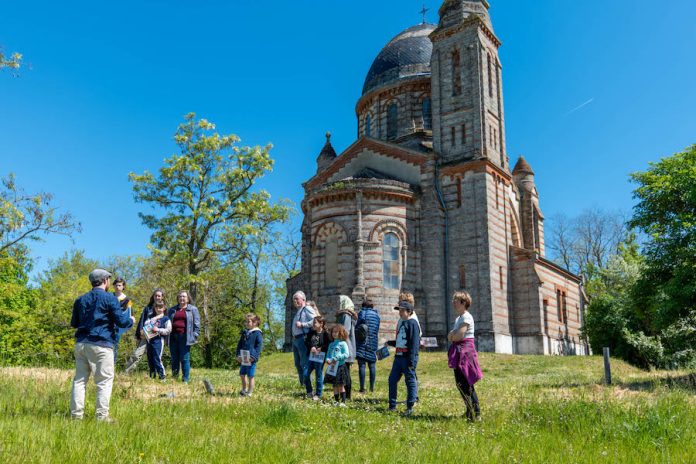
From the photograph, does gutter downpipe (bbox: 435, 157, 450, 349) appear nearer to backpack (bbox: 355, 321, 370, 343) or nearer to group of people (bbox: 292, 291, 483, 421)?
group of people (bbox: 292, 291, 483, 421)

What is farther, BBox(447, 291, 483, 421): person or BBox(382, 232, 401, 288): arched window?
BBox(382, 232, 401, 288): arched window

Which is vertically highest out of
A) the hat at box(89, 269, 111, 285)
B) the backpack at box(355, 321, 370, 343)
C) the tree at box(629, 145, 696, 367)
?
the tree at box(629, 145, 696, 367)

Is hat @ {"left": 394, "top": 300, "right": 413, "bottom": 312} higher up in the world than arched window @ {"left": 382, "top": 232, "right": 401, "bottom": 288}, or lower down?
lower down

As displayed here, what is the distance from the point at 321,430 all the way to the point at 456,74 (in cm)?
2646

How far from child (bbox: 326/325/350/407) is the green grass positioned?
0.56m

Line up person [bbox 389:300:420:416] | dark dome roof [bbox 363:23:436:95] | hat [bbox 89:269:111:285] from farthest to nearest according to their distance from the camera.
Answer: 1. dark dome roof [bbox 363:23:436:95]
2. person [bbox 389:300:420:416]
3. hat [bbox 89:269:111:285]

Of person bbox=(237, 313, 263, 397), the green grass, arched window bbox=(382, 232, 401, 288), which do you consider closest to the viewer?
the green grass

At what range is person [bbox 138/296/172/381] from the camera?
11.7 m

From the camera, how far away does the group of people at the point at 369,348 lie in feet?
27.0

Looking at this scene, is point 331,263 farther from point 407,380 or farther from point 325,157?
point 407,380

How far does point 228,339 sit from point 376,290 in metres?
15.4

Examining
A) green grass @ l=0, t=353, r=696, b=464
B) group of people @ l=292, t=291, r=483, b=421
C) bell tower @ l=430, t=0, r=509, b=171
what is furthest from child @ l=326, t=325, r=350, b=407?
bell tower @ l=430, t=0, r=509, b=171

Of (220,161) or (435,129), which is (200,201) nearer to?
(220,161)

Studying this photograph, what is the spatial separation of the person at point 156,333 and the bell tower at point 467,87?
63.9 ft
